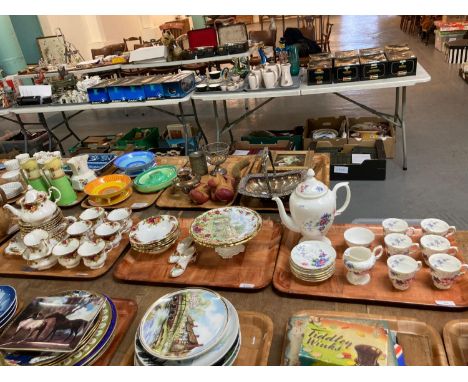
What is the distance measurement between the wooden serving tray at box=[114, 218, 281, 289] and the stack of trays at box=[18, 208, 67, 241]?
31 cm

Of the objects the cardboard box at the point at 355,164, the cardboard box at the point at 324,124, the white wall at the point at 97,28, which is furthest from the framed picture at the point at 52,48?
the cardboard box at the point at 355,164

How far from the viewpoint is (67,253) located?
1352 mm

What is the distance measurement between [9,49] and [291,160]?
24.3ft

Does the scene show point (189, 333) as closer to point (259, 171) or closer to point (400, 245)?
point (400, 245)

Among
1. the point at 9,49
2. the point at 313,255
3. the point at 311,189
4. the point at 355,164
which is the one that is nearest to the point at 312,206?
the point at 311,189

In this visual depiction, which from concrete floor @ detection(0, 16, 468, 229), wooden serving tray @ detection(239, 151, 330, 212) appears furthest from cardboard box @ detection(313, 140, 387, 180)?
wooden serving tray @ detection(239, 151, 330, 212)

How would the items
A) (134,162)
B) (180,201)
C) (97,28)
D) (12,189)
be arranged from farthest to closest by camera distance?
(97,28), (134,162), (12,189), (180,201)

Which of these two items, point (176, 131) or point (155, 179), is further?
point (176, 131)

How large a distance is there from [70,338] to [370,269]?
2.86 feet

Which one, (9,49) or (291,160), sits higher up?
(9,49)

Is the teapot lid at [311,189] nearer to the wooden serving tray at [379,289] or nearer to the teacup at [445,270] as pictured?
the wooden serving tray at [379,289]

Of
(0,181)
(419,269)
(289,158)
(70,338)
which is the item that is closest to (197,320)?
(70,338)

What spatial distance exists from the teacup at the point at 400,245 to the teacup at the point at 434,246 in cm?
3

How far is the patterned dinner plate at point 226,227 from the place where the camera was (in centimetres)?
127
